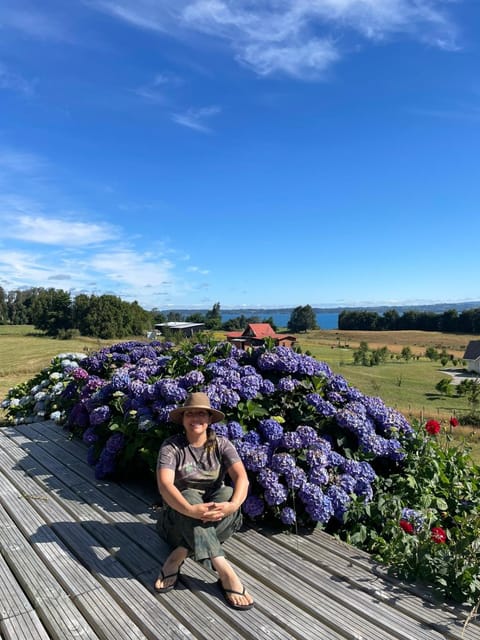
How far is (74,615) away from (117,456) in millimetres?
1812

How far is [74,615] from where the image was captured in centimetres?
215

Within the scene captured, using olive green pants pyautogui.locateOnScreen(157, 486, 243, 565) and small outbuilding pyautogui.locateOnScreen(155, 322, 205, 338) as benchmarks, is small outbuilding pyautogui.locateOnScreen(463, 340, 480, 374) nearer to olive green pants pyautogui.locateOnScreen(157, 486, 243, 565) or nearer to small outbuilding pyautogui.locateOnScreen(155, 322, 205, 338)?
small outbuilding pyautogui.locateOnScreen(155, 322, 205, 338)

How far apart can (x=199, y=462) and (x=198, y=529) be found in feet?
1.38

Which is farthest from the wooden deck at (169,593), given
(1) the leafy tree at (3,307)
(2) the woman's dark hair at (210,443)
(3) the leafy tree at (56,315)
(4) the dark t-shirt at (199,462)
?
(1) the leafy tree at (3,307)

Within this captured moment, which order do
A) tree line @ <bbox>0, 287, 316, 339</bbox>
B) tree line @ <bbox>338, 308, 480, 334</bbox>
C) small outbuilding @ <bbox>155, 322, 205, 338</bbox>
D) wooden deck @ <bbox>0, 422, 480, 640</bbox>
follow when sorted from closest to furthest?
wooden deck @ <bbox>0, 422, 480, 640</bbox> < small outbuilding @ <bbox>155, 322, 205, 338</bbox> < tree line @ <bbox>0, 287, 316, 339</bbox> < tree line @ <bbox>338, 308, 480, 334</bbox>

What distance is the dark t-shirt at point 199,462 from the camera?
105 inches

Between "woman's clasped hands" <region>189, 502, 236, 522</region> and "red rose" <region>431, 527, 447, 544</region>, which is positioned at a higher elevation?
"woman's clasped hands" <region>189, 502, 236, 522</region>

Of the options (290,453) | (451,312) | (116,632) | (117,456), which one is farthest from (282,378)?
(451,312)

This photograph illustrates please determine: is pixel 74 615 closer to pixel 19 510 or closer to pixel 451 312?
pixel 19 510

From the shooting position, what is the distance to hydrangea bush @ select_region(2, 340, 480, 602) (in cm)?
277

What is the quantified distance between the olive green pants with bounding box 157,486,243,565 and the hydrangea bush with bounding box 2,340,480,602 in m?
0.50

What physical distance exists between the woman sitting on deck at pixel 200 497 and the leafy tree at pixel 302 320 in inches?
3624

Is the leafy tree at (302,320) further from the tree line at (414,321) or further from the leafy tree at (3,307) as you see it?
the leafy tree at (3,307)

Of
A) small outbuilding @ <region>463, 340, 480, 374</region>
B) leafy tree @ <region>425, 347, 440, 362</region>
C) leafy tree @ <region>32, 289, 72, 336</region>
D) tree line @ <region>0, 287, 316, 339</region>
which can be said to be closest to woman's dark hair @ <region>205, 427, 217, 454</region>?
tree line @ <region>0, 287, 316, 339</region>
